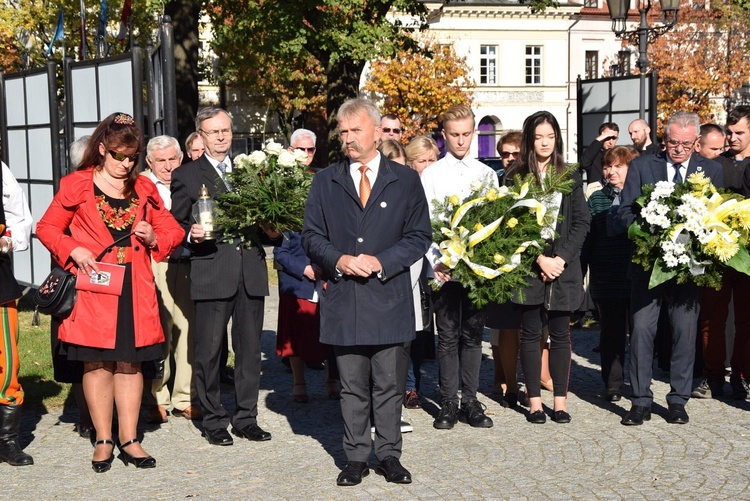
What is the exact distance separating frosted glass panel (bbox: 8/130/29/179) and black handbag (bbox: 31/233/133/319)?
8057 mm

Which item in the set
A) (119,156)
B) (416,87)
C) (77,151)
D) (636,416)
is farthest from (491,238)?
(416,87)

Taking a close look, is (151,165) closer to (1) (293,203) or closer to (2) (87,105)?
(1) (293,203)

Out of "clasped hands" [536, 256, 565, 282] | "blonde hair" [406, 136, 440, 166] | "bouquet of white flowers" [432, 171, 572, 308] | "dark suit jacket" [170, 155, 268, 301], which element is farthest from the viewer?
"blonde hair" [406, 136, 440, 166]

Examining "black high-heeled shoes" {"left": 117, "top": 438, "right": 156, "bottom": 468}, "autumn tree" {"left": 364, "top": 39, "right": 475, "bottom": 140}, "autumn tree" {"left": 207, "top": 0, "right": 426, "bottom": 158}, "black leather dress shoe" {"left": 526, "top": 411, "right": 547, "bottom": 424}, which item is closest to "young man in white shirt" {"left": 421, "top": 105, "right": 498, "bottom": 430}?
"black leather dress shoe" {"left": 526, "top": 411, "right": 547, "bottom": 424}

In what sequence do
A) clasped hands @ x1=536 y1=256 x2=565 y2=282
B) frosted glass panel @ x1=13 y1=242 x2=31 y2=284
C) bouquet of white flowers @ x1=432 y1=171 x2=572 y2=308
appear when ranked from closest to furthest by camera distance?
bouquet of white flowers @ x1=432 y1=171 x2=572 y2=308 → clasped hands @ x1=536 y1=256 x2=565 y2=282 → frosted glass panel @ x1=13 y1=242 x2=31 y2=284

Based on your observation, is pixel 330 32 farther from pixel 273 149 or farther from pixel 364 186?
pixel 364 186

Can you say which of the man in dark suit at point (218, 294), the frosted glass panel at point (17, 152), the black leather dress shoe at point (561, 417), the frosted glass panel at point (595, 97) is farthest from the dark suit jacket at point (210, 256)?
the frosted glass panel at point (595, 97)

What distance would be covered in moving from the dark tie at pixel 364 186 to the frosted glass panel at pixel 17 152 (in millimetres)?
8751

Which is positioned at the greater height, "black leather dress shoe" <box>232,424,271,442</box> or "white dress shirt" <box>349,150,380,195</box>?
"white dress shirt" <box>349,150,380,195</box>

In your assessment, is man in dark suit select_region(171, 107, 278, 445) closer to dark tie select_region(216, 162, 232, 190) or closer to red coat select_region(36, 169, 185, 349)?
dark tie select_region(216, 162, 232, 190)

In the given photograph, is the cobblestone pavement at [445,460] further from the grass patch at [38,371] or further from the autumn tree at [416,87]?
the autumn tree at [416,87]

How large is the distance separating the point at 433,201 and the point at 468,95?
47460 millimetres

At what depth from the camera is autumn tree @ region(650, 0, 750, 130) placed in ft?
175

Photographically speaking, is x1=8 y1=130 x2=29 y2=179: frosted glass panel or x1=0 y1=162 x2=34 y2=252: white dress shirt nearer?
x1=0 y1=162 x2=34 y2=252: white dress shirt
